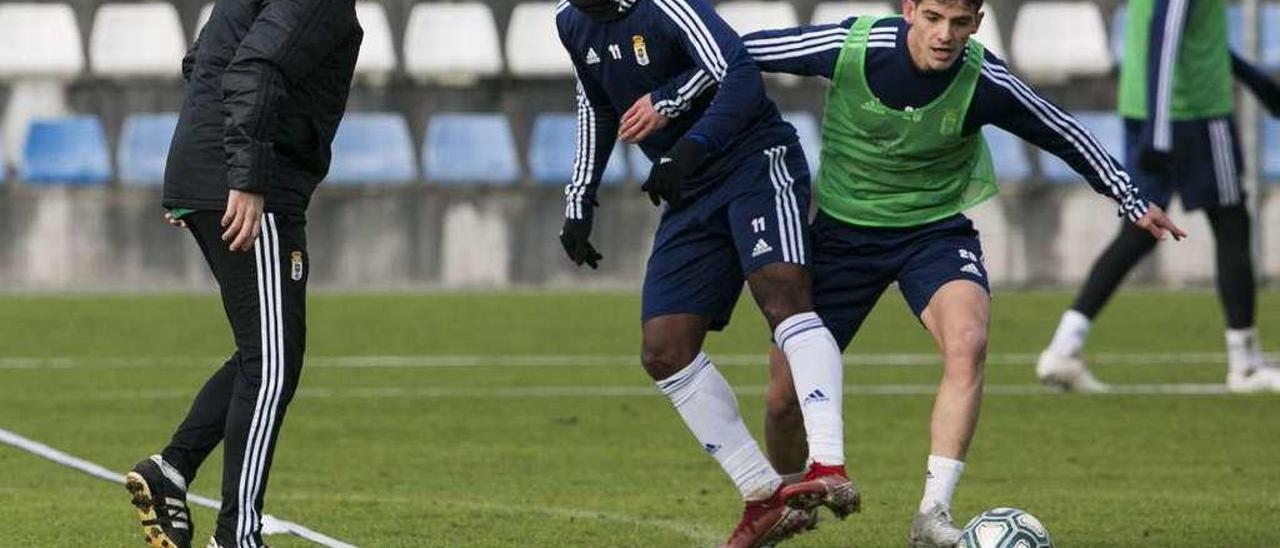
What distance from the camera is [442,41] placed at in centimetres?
2103

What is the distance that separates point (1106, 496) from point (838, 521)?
1.14 m

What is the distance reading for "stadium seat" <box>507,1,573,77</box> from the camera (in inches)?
818

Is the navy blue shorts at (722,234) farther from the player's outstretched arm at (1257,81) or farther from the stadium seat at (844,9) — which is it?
the stadium seat at (844,9)

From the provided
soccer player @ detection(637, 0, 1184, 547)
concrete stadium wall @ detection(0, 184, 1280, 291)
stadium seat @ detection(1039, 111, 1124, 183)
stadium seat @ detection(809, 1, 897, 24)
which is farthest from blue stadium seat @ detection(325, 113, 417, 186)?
soccer player @ detection(637, 0, 1184, 547)

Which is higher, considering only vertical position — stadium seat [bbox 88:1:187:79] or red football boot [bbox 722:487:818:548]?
stadium seat [bbox 88:1:187:79]

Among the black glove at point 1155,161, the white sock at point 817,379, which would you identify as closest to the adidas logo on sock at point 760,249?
the white sock at point 817,379

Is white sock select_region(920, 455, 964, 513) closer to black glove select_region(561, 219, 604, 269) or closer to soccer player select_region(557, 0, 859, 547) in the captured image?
soccer player select_region(557, 0, 859, 547)

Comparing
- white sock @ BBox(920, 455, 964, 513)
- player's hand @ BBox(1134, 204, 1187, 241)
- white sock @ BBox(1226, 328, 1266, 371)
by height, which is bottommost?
white sock @ BBox(1226, 328, 1266, 371)

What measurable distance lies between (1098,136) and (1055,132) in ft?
41.5

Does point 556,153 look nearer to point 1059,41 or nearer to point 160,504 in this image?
point 1059,41

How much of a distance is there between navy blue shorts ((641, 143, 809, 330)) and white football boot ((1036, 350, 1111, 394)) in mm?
5017

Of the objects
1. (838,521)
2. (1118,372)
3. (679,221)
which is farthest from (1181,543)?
(1118,372)

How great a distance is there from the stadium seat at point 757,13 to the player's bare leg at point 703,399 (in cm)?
1323

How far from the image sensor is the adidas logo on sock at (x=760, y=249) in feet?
25.3
